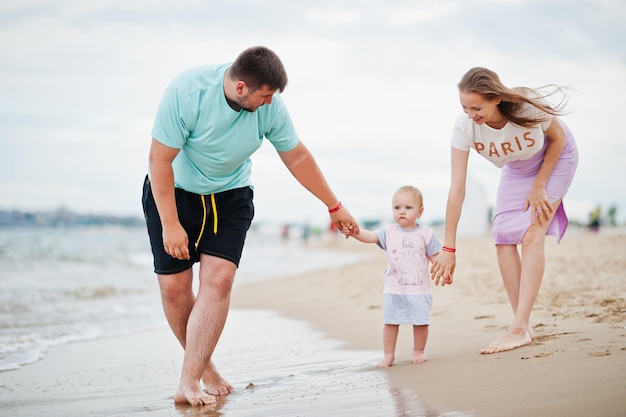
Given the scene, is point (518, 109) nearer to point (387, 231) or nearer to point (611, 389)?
point (387, 231)

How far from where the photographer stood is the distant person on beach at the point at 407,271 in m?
3.95

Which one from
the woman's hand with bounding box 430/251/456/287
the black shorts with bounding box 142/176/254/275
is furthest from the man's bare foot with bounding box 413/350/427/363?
the black shorts with bounding box 142/176/254/275

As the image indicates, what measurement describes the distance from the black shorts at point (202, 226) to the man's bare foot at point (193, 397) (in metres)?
0.63

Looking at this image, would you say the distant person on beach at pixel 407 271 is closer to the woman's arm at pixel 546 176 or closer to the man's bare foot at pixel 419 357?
the man's bare foot at pixel 419 357

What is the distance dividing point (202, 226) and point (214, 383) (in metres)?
0.87

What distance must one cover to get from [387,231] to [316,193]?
55cm

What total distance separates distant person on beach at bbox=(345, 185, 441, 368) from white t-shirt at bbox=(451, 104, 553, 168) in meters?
0.47

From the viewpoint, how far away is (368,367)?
3941mm

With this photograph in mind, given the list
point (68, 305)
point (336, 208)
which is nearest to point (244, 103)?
point (336, 208)

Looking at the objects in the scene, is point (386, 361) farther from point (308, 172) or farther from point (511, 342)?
point (308, 172)

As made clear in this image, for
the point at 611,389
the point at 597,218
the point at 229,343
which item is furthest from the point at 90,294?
the point at 597,218

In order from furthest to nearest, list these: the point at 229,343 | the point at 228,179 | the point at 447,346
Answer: the point at 229,343, the point at 447,346, the point at 228,179

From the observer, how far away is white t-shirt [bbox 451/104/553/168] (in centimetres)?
382

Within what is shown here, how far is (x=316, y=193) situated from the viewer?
3.99 meters
